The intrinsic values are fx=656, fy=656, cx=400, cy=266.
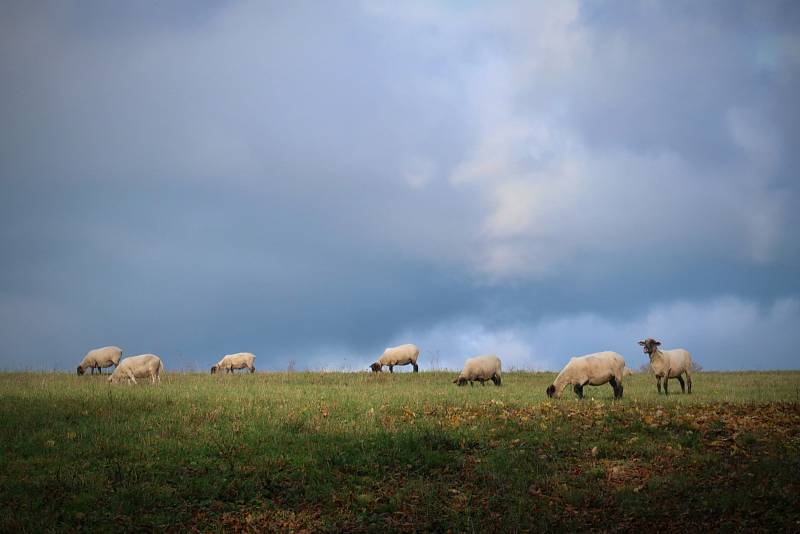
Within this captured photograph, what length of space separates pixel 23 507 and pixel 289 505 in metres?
5.97

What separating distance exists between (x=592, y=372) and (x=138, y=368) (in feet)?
82.8

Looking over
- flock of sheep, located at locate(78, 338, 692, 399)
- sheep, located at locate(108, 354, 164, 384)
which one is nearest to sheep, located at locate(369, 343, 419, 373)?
flock of sheep, located at locate(78, 338, 692, 399)

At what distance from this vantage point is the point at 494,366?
3819 cm

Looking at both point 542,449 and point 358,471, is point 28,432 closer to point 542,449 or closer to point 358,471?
point 358,471

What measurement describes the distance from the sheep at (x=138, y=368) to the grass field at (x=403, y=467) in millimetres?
13845

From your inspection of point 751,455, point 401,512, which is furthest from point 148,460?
point 751,455

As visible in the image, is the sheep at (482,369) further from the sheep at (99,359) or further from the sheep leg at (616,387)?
the sheep at (99,359)

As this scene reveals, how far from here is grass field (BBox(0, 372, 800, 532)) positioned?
14.1 meters

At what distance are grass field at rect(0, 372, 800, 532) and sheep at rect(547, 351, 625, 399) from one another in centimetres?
400

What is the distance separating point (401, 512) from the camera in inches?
571

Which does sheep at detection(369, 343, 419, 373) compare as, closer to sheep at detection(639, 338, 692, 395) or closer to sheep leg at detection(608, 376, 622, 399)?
sheep at detection(639, 338, 692, 395)

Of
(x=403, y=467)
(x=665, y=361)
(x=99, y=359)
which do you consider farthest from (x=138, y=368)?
(x=665, y=361)

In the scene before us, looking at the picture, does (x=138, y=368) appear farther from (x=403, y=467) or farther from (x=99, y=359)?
(x=403, y=467)

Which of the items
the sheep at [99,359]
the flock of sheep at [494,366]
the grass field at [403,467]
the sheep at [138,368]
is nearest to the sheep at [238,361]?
the flock of sheep at [494,366]
